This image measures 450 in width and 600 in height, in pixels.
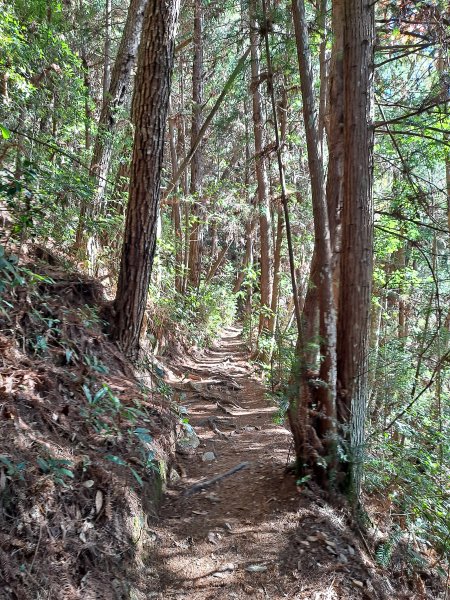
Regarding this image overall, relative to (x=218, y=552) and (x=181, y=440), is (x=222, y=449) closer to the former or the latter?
(x=181, y=440)

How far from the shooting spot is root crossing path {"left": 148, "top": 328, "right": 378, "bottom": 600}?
10.5 ft

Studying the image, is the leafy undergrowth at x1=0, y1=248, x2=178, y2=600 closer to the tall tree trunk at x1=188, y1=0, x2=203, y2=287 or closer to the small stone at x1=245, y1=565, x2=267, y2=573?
the small stone at x1=245, y1=565, x2=267, y2=573

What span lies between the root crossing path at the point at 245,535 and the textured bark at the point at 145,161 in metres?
2.00

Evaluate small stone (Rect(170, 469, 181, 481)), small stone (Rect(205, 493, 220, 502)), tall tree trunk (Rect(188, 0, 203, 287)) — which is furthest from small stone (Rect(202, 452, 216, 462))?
tall tree trunk (Rect(188, 0, 203, 287))

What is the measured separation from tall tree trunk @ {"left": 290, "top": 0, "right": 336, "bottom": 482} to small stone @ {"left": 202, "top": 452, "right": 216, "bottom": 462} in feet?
5.20

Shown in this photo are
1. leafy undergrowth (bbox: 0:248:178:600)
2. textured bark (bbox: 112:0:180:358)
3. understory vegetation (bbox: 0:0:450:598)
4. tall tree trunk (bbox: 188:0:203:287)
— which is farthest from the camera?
tall tree trunk (bbox: 188:0:203:287)

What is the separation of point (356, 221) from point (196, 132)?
989 centimetres

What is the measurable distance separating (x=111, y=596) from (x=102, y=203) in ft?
20.3

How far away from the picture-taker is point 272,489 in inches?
173

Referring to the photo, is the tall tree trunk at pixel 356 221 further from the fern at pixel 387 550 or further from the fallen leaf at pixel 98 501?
the fallen leaf at pixel 98 501

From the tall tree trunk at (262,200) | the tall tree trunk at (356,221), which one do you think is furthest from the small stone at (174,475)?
the tall tree trunk at (262,200)

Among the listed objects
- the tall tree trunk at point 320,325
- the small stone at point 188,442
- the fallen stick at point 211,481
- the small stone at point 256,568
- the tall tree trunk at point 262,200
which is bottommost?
the small stone at point 256,568

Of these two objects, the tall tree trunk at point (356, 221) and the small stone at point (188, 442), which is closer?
the tall tree trunk at point (356, 221)

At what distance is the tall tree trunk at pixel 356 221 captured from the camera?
4.17 meters
